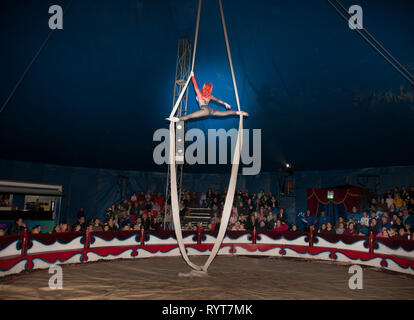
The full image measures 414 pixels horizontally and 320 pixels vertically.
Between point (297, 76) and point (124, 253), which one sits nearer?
point (297, 76)

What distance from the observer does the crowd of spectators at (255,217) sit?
31.8 ft

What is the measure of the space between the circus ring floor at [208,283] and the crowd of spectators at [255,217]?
1.84 meters

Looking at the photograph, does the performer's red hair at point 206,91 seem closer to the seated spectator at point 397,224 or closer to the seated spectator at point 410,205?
the seated spectator at point 397,224

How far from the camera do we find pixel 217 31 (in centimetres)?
672

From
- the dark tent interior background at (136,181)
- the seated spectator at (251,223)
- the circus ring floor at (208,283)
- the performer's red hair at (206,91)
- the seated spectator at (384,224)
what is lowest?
the circus ring floor at (208,283)

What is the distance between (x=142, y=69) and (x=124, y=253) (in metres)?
5.25

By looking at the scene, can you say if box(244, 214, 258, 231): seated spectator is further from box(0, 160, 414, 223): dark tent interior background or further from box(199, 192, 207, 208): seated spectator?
box(0, 160, 414, 223): dark tent interior background

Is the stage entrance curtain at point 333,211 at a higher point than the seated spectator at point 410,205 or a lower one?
lower

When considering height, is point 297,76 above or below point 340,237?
above

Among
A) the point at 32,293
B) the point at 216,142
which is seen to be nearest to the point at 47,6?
the point at 32,293

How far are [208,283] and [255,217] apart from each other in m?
6.98

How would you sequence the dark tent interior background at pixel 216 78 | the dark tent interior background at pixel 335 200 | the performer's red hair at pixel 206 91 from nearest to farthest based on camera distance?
the performer's red hair at pixel 206 91 < the dark tent interior background at pixel 216 78 < the dark tent interior background at pixel 335 200

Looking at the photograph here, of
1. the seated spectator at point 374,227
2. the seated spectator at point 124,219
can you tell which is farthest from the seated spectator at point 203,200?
the seated spectator at point 374,227

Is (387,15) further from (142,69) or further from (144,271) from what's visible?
(144,271)
